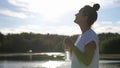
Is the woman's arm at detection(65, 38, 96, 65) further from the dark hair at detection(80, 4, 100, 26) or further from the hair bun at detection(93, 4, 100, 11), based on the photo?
the hair bun at detection(93, 4, 100, 11)

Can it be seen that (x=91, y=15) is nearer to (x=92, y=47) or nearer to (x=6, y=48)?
(x=92, y=47)

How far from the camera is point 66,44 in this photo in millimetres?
3215

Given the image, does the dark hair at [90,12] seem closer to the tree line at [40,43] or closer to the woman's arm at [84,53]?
the woman's arm at [84,53]

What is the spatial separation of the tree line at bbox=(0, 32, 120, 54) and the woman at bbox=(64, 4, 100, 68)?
207 feet

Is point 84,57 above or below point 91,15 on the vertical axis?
below

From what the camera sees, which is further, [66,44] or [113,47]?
[113,47]

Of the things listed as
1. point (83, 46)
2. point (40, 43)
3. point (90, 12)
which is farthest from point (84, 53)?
point (40, 43)

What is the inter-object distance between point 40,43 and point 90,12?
83.9 m

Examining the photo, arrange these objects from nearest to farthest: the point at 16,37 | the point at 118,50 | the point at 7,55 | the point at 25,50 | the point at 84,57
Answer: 1. the point at 84,57
2. the point at 118,50
3. the point at 7,55
4. the point at 25,50
5. the point at 16,37

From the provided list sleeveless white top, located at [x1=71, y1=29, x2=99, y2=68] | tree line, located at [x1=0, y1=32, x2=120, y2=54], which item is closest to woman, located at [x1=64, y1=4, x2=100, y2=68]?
sleeveless white top, located at [x1=71, y1=29, x2=99, y2=68]

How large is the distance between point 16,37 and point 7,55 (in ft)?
56.2

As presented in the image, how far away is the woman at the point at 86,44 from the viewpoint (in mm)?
3188

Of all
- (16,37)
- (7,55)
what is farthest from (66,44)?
(16,37)

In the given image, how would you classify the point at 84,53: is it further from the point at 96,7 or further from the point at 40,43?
the point at 40,43
